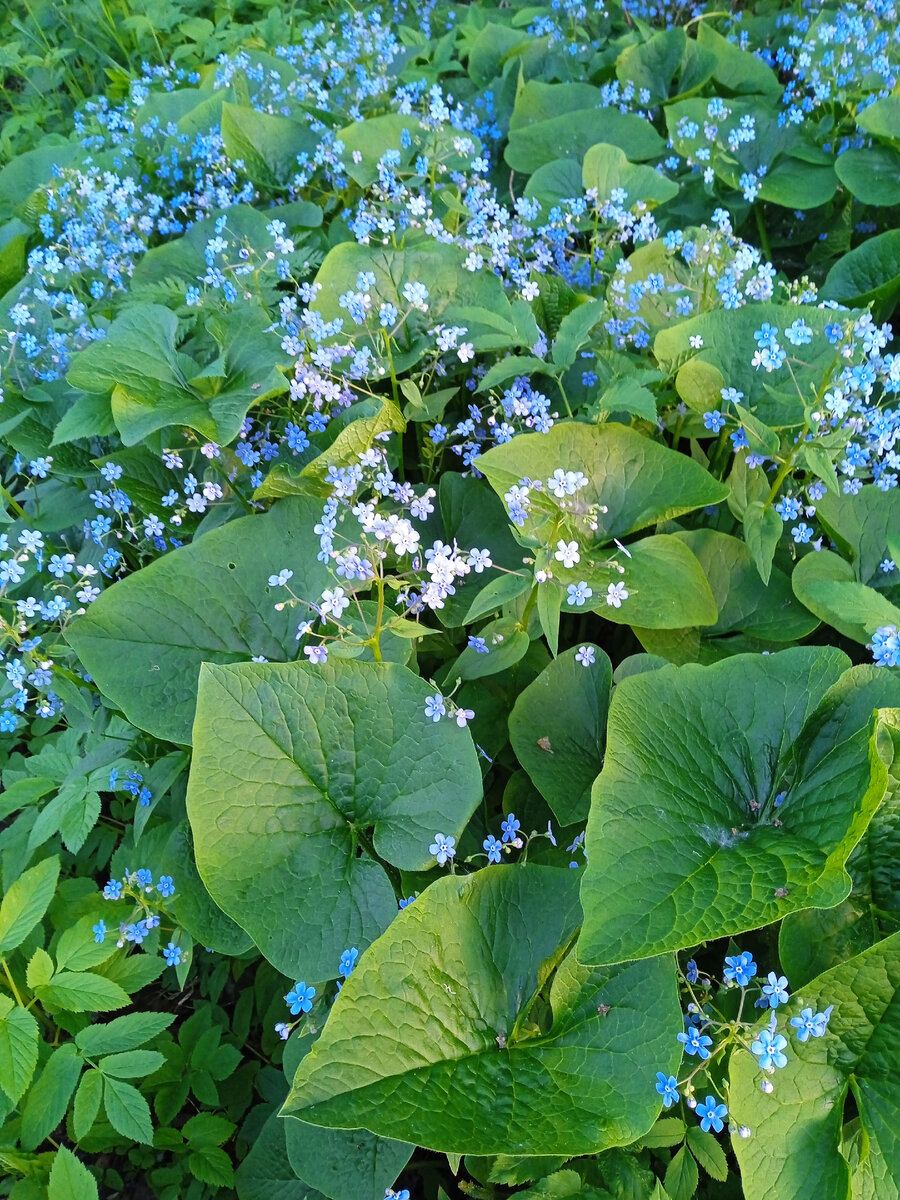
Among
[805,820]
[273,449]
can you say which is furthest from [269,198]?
[805,820]

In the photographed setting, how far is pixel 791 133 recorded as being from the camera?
11.8 ft

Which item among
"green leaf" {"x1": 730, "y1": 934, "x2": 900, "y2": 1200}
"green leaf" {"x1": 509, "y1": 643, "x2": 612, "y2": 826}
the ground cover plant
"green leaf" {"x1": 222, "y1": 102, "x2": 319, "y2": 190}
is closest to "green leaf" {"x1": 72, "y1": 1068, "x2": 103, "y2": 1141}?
the ground cover plant

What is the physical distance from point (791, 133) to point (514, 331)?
2419 mm

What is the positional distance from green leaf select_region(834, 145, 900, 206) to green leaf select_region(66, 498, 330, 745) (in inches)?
108

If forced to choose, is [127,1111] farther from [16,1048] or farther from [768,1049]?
[768,1049]

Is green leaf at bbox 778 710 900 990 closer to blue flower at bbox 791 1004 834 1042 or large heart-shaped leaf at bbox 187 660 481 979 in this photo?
blue flower at bbox 791 1004 834 1042

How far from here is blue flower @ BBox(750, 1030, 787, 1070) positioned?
1.35 m

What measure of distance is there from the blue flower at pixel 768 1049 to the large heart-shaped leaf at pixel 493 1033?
14 cm

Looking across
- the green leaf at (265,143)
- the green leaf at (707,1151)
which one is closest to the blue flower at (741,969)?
the green leaf at (707,1151)

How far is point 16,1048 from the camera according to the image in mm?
1841

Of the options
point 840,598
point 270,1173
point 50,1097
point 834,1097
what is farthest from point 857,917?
point 50,1097

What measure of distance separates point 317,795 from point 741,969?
0.94 m

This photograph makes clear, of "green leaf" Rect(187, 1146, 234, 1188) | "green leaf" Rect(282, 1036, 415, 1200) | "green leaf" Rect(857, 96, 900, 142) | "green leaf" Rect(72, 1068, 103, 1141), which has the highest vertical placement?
"green leaf" Rect(857, 96, 900, 142)

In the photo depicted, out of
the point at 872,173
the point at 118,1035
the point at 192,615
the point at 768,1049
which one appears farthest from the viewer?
the point at 872,173
